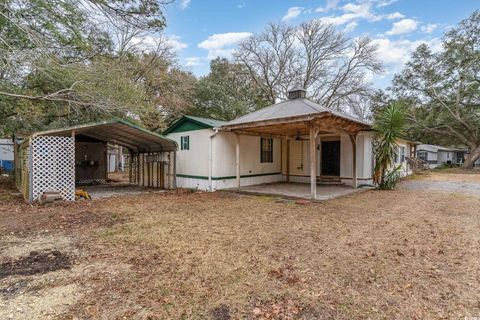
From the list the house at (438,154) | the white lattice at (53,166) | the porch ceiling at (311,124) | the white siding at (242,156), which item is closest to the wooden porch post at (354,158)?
the porch ceiling at (311,124)

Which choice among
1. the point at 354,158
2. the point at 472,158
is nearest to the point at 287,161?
the point at 354,158

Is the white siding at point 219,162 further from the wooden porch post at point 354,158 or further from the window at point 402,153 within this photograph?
the window at point 402,153

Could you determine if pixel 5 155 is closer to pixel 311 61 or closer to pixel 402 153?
pixel 311 61

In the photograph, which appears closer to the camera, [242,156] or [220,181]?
[220,181]

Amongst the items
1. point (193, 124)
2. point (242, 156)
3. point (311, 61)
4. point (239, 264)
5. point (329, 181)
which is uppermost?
point (311, 61)

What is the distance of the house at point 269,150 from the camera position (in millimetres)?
9438

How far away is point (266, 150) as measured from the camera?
1177 centimetres

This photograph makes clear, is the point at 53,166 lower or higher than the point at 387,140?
lower

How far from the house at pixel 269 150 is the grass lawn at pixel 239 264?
3641 mm

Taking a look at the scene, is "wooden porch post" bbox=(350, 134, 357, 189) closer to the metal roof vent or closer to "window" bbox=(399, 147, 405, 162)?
the metal roof vent

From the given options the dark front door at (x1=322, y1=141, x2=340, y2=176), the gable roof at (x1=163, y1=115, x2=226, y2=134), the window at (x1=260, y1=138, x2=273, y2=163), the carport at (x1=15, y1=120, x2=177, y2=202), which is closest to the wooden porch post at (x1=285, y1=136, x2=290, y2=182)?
the window at (x1=260, y1=138, x2=273, y2=163)

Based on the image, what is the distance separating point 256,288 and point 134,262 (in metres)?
1.65

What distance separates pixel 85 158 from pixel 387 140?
12881 mm

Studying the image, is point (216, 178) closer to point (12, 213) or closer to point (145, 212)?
point (145, 212)
